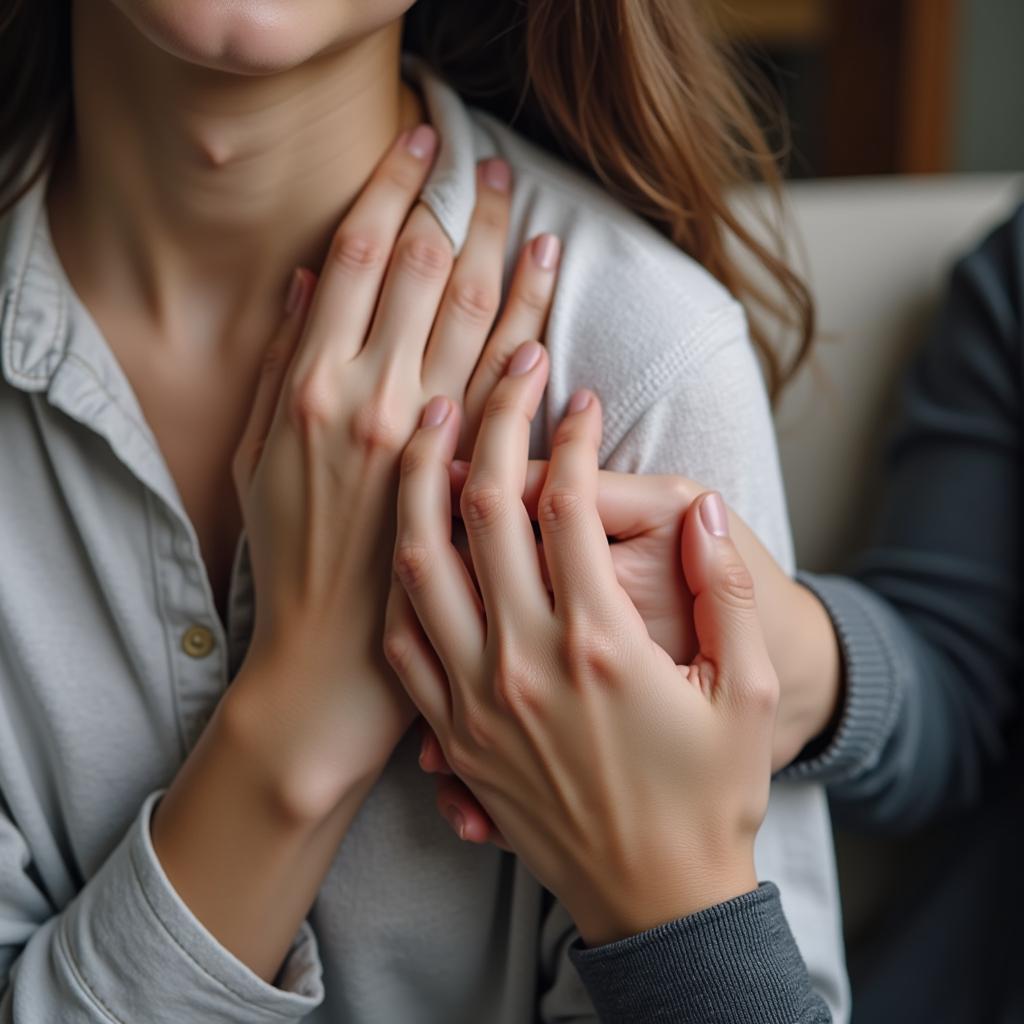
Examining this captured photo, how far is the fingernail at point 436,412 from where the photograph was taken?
712 millimetres

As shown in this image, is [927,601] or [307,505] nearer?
[307,505]

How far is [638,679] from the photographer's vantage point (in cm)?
66

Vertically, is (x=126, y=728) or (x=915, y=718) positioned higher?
(x=126, y=728)

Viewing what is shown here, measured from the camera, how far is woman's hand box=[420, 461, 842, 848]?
2.28 ft

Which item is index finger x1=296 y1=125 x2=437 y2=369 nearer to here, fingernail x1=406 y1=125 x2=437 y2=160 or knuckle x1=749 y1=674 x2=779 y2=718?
fingernail x1=406 y1=125 x2=437 y2=160

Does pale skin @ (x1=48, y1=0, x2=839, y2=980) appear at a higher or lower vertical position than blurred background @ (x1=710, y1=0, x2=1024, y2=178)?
higher

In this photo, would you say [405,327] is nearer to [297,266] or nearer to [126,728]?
[297,266]

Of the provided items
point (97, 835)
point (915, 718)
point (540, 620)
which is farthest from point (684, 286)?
point (97, 835)

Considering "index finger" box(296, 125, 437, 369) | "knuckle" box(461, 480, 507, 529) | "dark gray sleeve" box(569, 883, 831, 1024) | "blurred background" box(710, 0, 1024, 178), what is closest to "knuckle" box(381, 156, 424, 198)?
"index finger" box(296, 125, 437, 369)

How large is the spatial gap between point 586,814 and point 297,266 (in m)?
0.37

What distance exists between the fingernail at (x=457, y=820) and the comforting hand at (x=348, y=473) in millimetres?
49

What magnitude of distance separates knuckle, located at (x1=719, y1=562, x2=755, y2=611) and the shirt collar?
0.84ft

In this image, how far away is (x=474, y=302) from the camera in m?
0.75

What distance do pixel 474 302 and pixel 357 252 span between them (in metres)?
0.07
